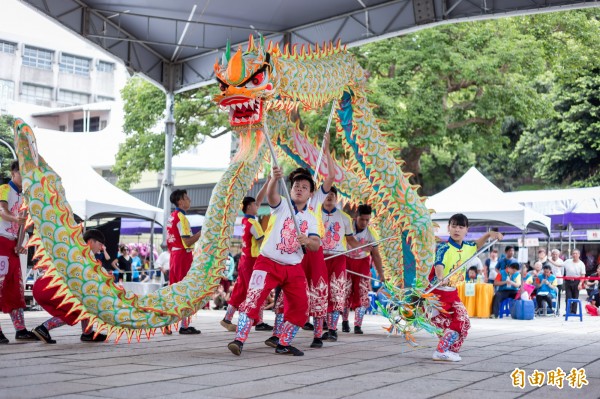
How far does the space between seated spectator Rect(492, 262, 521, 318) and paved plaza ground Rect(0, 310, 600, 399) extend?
19.0ft

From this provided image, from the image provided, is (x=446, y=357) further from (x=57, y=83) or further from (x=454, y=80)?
(x=57, y=83)

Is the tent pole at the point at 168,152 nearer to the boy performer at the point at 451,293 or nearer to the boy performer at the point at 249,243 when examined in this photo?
the boy performer at the point at 249,243

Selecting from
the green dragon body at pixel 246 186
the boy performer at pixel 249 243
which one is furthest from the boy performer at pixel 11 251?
the boy performer at pixel 249 243

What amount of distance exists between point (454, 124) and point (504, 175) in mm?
14829

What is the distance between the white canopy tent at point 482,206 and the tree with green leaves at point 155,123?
6.62 meters

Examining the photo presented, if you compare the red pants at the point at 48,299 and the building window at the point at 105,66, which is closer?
the red pants at the point at 48,299

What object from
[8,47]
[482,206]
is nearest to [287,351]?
[482,206]

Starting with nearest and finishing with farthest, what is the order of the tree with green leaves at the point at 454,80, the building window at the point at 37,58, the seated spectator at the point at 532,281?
the seated spectator at the point at 532,281 → the tree with green leaves at the point at 454,80 → the building window at the point at 37,58

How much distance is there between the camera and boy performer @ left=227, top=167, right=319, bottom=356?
5891 mm

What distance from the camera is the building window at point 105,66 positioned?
48.9m

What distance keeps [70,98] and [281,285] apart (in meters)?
44.3

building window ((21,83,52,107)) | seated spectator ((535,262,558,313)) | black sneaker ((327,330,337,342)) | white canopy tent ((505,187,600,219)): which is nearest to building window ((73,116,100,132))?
building window ((21,83,52,107))

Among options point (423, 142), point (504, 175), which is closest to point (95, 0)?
point (423, 142)

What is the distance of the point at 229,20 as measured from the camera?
476 inches
